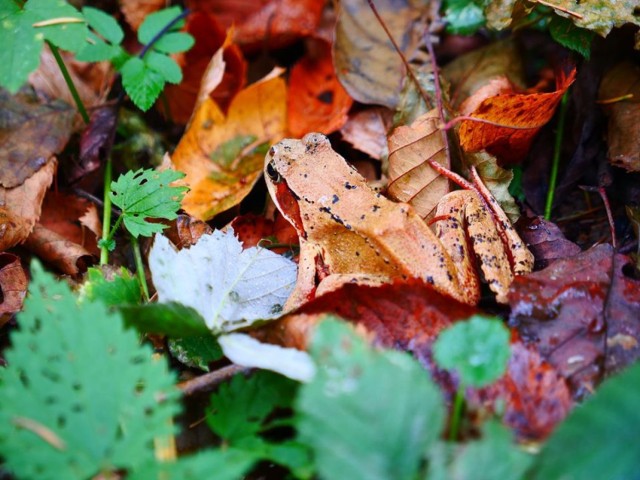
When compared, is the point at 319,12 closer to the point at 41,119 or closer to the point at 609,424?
the point at 41,119

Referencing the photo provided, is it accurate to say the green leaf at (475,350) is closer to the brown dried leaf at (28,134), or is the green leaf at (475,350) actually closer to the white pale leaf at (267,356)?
the white pale leaf at (267,356)

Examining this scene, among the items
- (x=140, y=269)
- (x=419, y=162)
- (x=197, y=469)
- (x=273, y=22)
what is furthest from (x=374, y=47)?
(x=197, y=469)

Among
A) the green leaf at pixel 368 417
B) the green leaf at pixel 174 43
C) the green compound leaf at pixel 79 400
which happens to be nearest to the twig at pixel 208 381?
the green compound leaf at pixel 79 400

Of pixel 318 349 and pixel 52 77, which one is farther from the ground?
pixel 52 77

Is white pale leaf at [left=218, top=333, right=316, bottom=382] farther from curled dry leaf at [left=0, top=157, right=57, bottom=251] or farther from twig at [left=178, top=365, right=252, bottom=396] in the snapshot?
curled dry leaf at [left=0, top=157, right=57, bottom=251]

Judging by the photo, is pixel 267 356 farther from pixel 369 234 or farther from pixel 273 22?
pixel 273 22

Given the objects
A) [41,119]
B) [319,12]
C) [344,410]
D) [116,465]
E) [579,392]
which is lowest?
[579,392]

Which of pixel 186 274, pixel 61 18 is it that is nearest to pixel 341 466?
pixel 186 274
